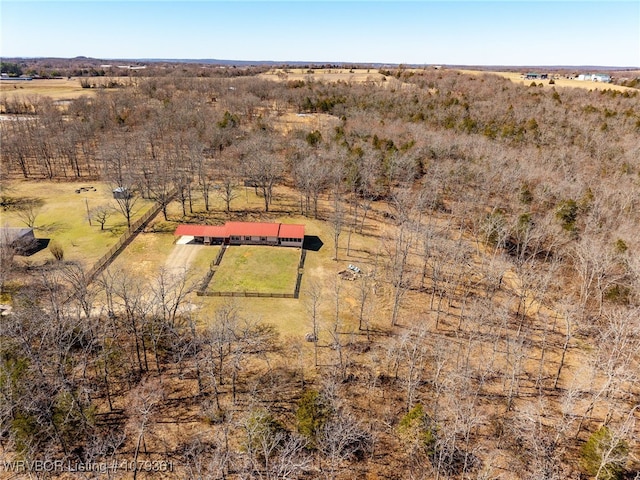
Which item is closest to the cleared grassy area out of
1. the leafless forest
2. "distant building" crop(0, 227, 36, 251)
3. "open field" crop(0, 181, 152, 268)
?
the leafless forest

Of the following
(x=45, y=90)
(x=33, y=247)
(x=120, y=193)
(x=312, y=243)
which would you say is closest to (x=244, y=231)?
(x=312, y=243)

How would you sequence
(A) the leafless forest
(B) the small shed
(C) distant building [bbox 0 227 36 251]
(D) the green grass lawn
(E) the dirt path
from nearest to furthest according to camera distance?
1. (A) the leafless forest
2. (D) the green grass lawn
3. (C) distant building [bbox 0 227 36 251]
4. (E) the dirt path
5. (B) the small shed

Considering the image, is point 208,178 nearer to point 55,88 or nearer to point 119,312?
point 119,312

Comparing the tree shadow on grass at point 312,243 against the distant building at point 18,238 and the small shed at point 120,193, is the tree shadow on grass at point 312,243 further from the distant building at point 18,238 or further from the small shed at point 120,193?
the distant building at point 18,238

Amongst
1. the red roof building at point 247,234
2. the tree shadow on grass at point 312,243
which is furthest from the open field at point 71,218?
the tree shadow on grass at point 312,243

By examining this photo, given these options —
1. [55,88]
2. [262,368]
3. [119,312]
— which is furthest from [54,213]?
[55,88]

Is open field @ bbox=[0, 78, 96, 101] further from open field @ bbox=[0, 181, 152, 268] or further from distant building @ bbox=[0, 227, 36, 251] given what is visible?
distant building @ bbox=[0, 227, 36, 251]
